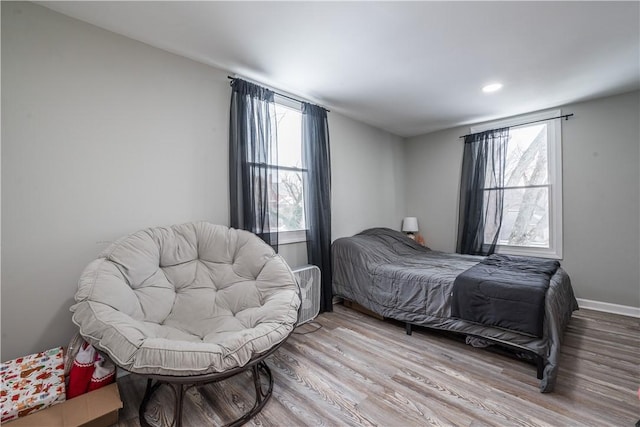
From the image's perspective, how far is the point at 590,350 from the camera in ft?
7.26

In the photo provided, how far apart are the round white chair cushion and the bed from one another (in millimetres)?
1191

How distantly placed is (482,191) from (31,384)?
4.68 meters

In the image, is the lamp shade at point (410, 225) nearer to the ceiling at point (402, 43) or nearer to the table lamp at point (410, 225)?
the table lamp at point (410, 225)

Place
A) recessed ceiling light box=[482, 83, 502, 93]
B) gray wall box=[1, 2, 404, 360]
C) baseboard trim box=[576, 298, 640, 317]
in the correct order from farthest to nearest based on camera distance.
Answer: baseboard trim box=[576, 298, 640, 317] < recessed ceiling light box=[482, 83, 502, 93] < gray wall box=[1, 2, 404, 360]

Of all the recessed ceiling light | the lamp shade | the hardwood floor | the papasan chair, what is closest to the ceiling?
the recessed ceiling light

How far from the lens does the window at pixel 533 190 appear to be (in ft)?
10.9

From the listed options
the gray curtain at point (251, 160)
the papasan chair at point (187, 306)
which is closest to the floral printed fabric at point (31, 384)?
the papasan chair at point (187, 306)

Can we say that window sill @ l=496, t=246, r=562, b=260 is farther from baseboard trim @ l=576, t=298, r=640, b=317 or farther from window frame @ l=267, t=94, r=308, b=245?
window frame @ l=267, t=94, r=308, b=245

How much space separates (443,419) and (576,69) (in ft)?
10.3

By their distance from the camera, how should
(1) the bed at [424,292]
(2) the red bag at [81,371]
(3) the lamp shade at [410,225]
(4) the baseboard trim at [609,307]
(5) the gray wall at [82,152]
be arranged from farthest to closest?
(3) the lamp shade at [410,225]
(4) the baseboard trim at [609,307]
(1) the bed at [424,292]
(5) the gray wall at [82,152]
(2) the red bag at [81,371]

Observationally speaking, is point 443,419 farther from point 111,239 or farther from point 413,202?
point 413,202

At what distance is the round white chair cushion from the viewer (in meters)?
1.23

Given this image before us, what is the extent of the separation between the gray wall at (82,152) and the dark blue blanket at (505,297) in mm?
2213

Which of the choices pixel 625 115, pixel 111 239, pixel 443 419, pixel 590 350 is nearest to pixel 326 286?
pixel 443 419
